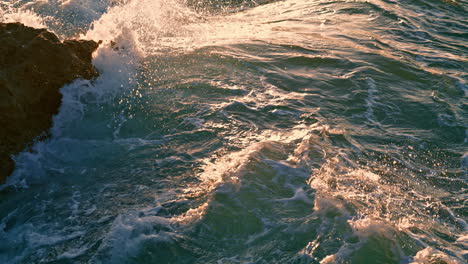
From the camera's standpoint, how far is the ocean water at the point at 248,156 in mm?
3590

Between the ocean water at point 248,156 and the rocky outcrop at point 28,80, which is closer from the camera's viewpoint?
the ocean water at point 248,156

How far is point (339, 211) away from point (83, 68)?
4338mm

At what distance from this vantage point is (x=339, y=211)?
3852 mm

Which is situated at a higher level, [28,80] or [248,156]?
[28,80]

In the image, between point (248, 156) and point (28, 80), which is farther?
point (28, 80)

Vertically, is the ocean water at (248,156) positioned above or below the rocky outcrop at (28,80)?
below

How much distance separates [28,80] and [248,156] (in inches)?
120

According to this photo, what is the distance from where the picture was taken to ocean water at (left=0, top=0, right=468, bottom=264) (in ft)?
11.8

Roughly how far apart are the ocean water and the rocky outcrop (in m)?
0.16

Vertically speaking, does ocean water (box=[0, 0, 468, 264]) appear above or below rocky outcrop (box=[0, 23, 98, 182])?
below

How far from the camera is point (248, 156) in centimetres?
468

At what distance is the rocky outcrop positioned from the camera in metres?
4.59

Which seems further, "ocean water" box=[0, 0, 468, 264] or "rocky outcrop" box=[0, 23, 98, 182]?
"rocky outcrop" box=[0, 23, 98, 182]

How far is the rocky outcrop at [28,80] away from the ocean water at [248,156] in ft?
0.53
